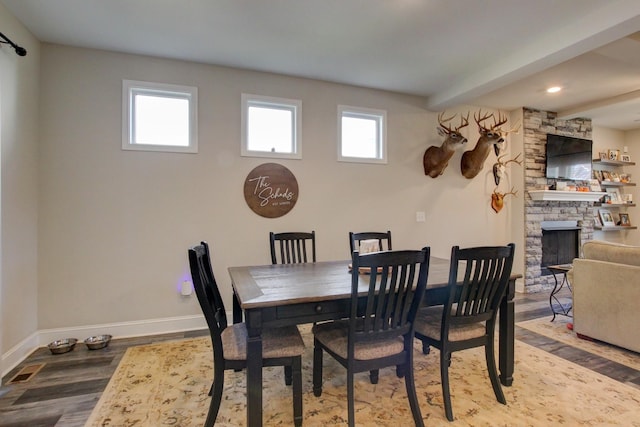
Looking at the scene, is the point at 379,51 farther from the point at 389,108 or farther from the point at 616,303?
the point at 616,303

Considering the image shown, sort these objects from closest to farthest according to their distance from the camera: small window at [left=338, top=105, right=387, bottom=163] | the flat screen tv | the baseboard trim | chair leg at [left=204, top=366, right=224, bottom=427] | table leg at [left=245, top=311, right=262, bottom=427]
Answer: table leg at [left=245, top=311, right=262, bottom=427]
chair leg at [left=204, top=366, right=224, bottom=427]
the baseboard trim
small window at [left=338, top=105, right=387, bottom=163]
the flat screen tv

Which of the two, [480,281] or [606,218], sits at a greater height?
[606,218]

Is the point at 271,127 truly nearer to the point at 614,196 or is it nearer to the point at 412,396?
the point at 412,396

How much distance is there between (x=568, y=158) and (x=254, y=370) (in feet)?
19.4

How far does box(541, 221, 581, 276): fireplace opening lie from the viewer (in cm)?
517

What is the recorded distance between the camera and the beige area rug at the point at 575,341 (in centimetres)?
271

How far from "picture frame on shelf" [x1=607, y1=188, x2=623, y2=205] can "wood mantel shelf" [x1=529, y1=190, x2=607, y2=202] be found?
829mm

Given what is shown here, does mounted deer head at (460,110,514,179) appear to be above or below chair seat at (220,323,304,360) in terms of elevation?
Answer: above

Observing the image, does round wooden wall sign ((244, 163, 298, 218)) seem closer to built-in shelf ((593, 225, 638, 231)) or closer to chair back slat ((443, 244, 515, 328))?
chair back slat ((443, 244, 515, 328))

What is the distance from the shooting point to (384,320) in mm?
1798

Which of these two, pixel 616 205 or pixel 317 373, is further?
pixel 616 205

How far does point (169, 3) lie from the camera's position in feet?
7.91

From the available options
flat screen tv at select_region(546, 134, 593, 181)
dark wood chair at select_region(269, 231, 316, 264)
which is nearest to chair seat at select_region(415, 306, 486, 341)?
dark wood chair at select_region(269, 231, 316, 264)

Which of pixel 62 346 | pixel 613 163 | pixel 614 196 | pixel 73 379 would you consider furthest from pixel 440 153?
pixel 62 346
